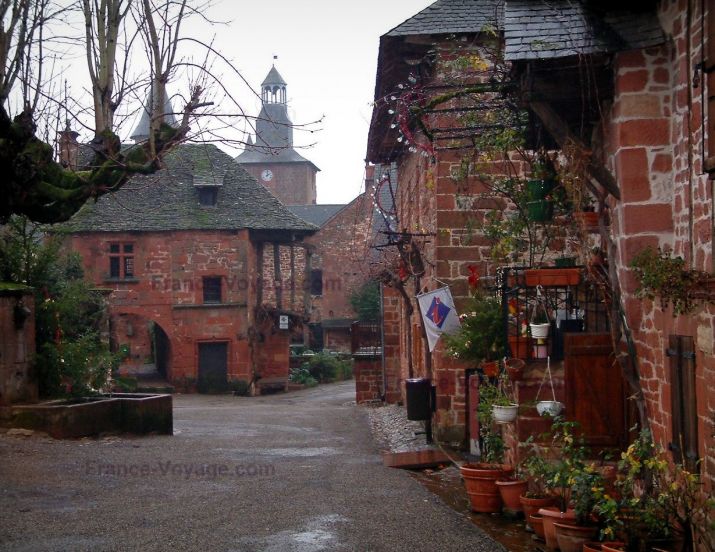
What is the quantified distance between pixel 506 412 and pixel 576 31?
3672mm

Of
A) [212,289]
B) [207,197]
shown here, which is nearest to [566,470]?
[212,289]

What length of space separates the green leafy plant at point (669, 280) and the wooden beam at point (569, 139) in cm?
103

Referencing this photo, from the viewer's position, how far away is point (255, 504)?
9.25 m

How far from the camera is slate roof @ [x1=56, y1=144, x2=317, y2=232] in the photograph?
34656 millimetres

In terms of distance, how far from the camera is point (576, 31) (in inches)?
319

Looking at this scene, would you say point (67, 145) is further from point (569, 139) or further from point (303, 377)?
point (303, 377)

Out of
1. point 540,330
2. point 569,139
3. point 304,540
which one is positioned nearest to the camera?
point 304,540

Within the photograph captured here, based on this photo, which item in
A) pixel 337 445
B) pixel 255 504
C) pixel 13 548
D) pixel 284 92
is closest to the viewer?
pixel 13 548

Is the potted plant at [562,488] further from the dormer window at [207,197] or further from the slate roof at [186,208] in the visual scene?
the dormer window at [207,197]

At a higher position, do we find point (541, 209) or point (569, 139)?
point (569, 139)

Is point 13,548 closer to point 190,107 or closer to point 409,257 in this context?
point 190,107

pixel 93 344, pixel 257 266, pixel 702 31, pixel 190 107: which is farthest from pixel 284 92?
pixel 702 31

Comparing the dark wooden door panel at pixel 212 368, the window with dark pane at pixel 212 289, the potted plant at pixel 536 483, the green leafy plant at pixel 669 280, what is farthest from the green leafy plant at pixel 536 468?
the window with dark pane at pixel 212 289

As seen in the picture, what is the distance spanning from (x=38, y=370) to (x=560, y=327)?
9839 mm
